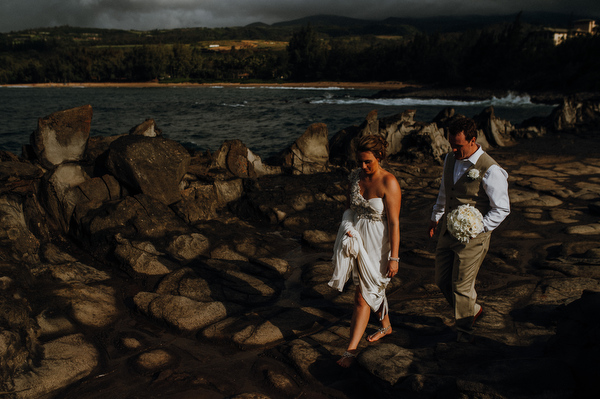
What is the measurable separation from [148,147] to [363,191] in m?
5.00

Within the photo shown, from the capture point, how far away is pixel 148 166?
754cm

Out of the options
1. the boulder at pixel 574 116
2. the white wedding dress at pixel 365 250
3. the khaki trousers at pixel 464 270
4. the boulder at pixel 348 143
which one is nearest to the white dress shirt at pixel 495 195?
the khaki trousers at pixel 464 270

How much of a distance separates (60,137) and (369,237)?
6848mm

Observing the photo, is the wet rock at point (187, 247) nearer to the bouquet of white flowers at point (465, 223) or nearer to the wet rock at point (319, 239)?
the wet rock at point (319, 239)

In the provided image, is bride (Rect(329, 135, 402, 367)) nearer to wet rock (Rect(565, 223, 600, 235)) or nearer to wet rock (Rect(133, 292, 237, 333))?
wet rock (Rect(133, 292, 237, 333))

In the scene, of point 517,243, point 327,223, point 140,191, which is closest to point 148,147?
point 140,191

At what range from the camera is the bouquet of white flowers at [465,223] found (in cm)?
364

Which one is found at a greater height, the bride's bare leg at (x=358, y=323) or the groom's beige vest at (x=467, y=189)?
the groom's beige vest at (x=467, y=189)

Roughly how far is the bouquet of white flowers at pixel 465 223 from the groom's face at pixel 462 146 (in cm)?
46

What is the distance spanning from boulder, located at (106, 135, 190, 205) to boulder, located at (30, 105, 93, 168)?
1.10 m

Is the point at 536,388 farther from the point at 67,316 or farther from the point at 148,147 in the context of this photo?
the point at 148,147

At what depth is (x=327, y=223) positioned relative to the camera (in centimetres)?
822

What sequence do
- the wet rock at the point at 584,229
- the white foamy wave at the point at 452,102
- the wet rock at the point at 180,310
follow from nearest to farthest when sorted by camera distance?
the wet rock at the point at 180,310 → the wet rock at the point at 584,229 → the white foamy wave at the point at 452,102

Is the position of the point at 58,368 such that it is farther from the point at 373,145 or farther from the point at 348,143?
the point at 348,143
